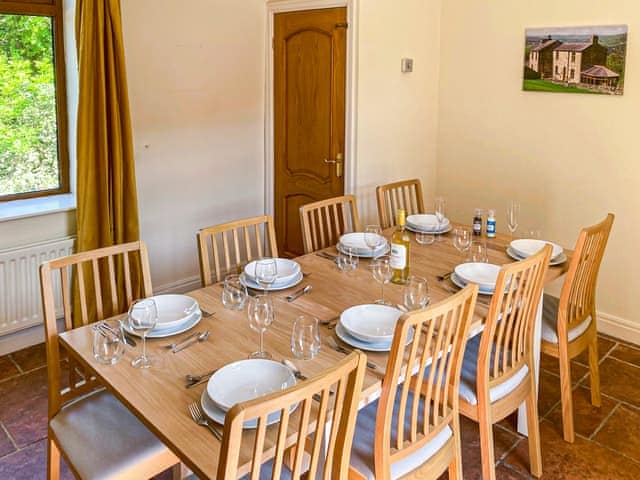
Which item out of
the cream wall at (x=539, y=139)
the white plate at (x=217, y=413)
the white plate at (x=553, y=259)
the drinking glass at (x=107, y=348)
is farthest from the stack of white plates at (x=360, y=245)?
the cream wall at (x=539, y=139)

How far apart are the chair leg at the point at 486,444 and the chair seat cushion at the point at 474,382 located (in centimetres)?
6

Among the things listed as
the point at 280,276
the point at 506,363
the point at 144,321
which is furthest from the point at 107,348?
the point at 506,363

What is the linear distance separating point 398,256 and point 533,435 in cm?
92

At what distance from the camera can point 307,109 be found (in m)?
4.25

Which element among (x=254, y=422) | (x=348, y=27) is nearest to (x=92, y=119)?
(x=348, y=27)

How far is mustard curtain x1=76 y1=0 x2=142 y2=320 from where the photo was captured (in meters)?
3.21

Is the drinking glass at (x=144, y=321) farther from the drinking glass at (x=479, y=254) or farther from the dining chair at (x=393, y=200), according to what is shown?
the dining chair at (x=393, y=200)

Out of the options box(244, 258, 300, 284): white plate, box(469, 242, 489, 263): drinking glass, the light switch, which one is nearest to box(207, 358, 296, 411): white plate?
box(244, 258, 300, 284): white plate

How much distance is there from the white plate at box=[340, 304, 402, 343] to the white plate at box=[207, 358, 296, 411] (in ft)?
1.05

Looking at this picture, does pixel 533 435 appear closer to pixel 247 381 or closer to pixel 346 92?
pixel 247 381

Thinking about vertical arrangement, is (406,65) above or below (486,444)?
above

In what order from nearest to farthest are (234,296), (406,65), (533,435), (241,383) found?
(241,383), (234,296), (533,435), (406,65)

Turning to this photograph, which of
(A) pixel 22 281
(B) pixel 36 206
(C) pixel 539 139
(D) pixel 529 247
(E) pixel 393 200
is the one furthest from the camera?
(C) pixel 539 139

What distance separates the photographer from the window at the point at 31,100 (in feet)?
Answer: 11.0
